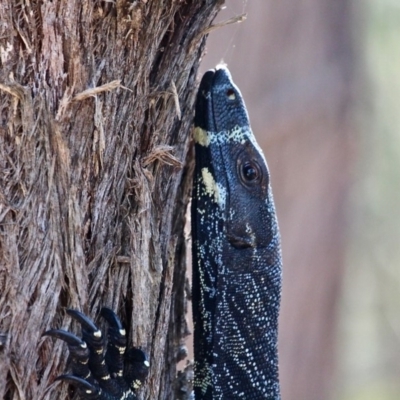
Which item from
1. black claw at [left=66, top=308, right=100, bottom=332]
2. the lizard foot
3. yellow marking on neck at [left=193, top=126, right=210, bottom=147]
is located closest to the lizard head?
yellow marking on neck at [left=193, top=126, right=210, bottom=147]

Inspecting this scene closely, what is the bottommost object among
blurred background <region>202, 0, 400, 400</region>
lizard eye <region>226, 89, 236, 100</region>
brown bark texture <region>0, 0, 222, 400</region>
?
brown bark texture <region>0, 0, 222, 400</region>

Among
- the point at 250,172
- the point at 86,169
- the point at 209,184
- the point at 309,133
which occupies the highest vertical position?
the point at 309,133

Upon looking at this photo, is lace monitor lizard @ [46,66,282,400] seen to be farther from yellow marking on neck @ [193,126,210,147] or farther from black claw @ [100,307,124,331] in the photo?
black claw @ [100,307,124,331]

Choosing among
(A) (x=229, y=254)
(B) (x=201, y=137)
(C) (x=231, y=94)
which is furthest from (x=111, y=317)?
(C) (x=231, y=94)

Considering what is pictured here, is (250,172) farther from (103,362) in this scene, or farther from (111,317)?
(103,362)

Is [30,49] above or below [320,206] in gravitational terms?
below

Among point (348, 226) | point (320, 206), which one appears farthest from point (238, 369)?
point (348, 226)

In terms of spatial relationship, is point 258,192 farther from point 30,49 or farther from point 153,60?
point 30,49
